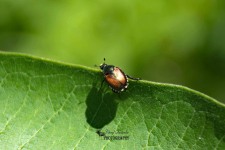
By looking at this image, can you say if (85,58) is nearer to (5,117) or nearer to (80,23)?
(80,23)

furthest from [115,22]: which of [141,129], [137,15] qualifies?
[141,129]

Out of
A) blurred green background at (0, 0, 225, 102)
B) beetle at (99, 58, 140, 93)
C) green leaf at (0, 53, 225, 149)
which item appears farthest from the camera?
blurred green background at (0, 0, 225, 102)

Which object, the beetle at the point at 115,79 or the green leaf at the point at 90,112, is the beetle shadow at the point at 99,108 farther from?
the beetle at the point at 115,79

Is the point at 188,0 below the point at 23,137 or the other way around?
the other way around

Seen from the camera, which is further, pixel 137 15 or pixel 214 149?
pixel 137 15

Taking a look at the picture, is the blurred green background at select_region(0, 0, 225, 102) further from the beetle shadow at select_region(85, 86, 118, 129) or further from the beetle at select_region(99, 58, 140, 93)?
the beetle shadow at select_region(85, 86, 118, 129)

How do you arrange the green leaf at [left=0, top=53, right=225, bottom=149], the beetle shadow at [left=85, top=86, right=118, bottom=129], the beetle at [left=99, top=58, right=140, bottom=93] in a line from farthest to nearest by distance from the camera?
1. the beetle at [left=99, top=58, right=140, bottom=93]
2. the beetle shadow at [left=85, top=86, right=118, bottom=129]
3. the green leaf at [left=0, top=53, right=225, bottom=149]

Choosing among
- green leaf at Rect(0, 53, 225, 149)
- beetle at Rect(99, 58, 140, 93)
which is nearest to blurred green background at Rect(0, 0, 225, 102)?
beetle at Rect(99, 58, 140, 93)

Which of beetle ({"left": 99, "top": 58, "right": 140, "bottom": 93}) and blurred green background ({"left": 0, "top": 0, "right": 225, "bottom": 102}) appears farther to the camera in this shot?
blurred green background ({"left": 0, "top": 0, "right": 225, "bottom": 102})
